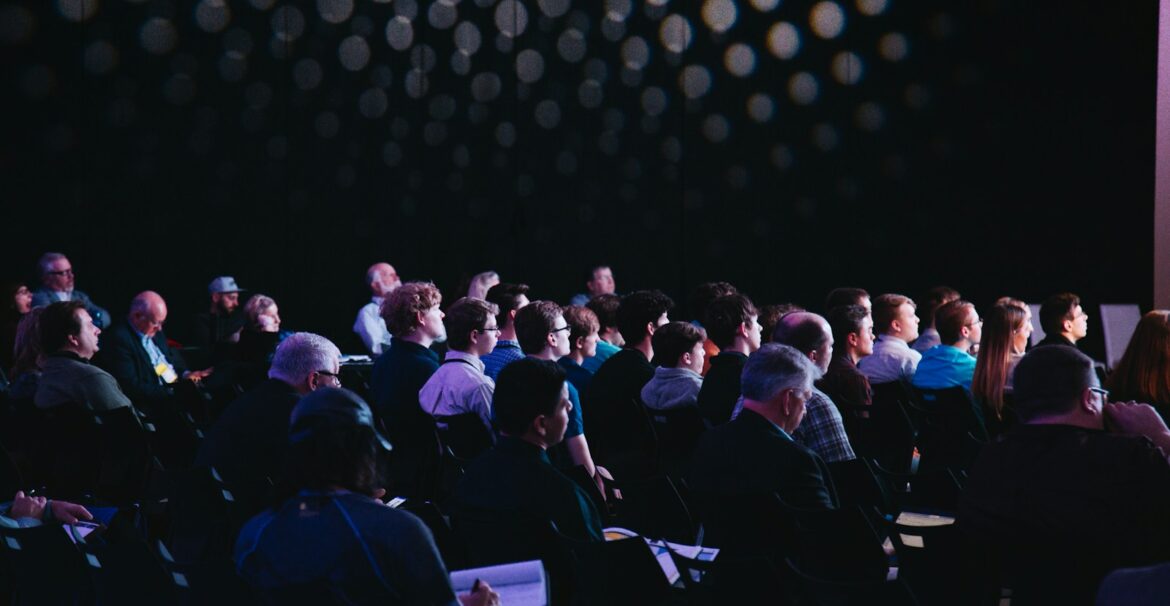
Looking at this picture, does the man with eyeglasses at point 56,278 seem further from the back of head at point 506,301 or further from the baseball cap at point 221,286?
the back of head at point 506,301

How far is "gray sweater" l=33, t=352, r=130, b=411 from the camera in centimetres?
475

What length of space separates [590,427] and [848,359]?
46.5 inches

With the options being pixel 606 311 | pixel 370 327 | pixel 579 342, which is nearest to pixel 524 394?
pixel 579 342

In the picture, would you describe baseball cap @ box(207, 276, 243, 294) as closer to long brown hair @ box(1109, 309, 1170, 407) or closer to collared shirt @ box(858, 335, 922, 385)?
collared shirt @ box(858, 335, 922, 385)

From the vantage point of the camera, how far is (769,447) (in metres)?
3.40

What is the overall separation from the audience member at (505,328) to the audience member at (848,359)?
1.36 metres

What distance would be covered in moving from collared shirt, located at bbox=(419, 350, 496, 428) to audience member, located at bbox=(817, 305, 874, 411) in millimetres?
1517

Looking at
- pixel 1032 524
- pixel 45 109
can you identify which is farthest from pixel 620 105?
pixel 1032 524

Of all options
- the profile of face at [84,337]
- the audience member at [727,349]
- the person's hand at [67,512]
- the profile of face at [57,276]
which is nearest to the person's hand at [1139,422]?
the audience member at [727,349]

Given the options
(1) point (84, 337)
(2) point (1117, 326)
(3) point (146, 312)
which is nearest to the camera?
(1) point (84, 337)

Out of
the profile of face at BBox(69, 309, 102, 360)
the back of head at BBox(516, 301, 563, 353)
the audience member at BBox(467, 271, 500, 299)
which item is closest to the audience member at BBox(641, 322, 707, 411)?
the back of head at BBox(516, 301, 563, 353)

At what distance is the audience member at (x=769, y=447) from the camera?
336 centimetres

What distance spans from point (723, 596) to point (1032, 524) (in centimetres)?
77

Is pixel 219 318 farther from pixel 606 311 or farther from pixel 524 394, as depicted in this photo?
pixel 524 394
